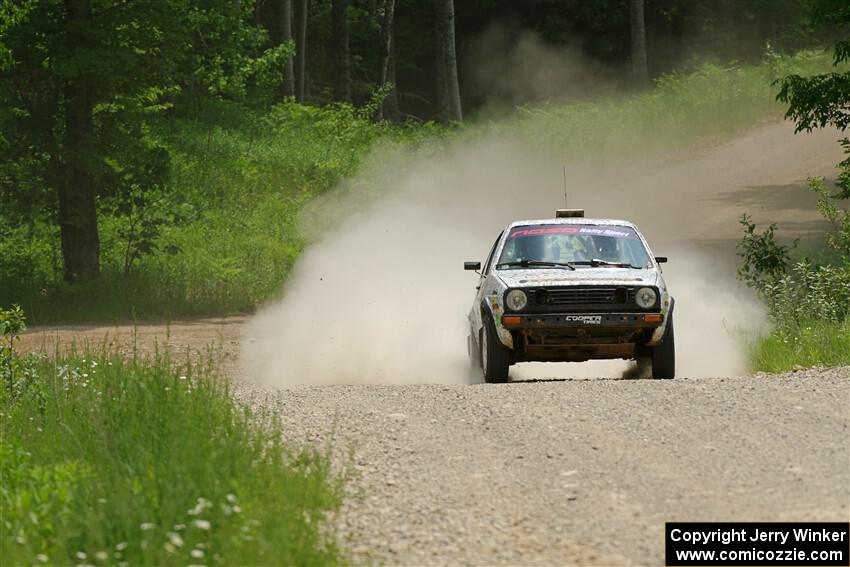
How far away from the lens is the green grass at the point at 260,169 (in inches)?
1029

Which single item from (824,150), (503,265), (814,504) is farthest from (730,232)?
(814,504)

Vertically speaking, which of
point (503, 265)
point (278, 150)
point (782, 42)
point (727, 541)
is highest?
point (782, 42)

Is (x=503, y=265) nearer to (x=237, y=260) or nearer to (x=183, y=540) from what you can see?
(x=183, y=540)

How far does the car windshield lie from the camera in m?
16.2

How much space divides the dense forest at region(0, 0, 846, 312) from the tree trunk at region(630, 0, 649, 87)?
0.06 metres

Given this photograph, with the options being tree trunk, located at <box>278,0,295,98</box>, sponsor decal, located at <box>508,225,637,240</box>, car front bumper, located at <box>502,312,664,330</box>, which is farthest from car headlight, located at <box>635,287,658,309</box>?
tree trunk, located at <box>278,0,295,98</box>

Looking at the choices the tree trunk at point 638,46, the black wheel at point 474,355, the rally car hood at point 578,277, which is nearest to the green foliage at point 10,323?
the rally car hood at point 578,277

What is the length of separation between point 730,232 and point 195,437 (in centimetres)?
2388

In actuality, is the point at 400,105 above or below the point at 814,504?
above

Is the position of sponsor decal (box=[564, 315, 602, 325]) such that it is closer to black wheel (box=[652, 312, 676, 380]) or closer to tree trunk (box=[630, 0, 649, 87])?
black wheel (box=[652, 312, 676, 380])

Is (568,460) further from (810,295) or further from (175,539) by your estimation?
(810,295)

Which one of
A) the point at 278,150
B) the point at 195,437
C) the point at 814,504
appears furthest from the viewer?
the point at 278,150

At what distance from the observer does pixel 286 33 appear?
4303cm

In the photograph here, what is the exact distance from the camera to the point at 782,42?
2194 inches
